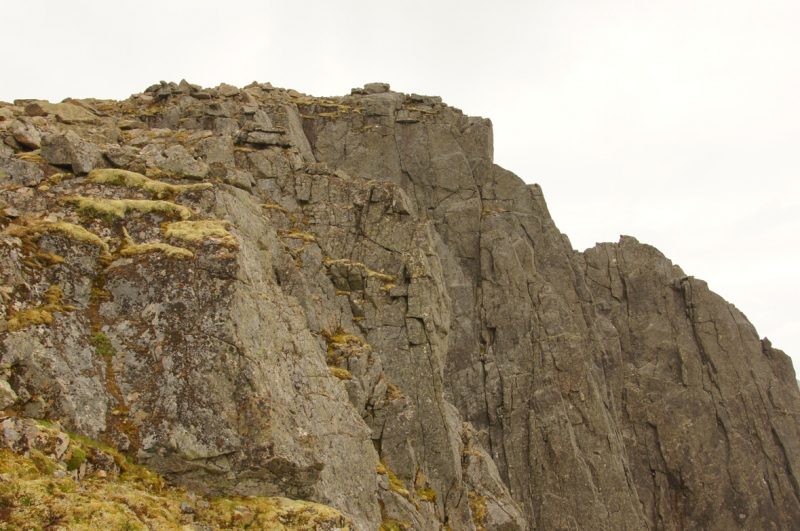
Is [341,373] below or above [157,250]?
below

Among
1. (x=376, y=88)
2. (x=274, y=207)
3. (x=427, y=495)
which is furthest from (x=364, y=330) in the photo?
(x=376, y=88)

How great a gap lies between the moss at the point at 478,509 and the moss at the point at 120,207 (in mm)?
27388

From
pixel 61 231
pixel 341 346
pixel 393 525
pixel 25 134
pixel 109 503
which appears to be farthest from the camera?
pixel 341 346

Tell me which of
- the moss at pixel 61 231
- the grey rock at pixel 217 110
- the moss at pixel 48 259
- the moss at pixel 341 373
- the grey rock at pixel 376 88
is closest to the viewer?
the moss at pixel 48 259

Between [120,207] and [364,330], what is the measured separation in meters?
18.1

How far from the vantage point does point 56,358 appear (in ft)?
60.4

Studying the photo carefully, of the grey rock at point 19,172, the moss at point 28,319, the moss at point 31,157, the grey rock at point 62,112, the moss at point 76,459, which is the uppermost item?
the grey rock at point 62,112

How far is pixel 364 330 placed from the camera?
38.0 meters

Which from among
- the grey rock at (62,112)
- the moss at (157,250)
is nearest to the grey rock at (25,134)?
the moss at (157,250)

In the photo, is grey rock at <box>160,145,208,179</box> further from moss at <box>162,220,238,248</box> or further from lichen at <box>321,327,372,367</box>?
lichen at <box>321,327,372,367</box>

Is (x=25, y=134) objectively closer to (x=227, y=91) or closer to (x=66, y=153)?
(x=66, y=153)

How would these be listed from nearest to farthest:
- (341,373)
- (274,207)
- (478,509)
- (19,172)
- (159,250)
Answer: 1. (159,250)
2. (19,172)
3. (341,373)
4. (478,509)
5. (274,207)

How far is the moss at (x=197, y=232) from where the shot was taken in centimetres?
2361

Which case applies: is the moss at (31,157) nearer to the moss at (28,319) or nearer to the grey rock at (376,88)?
the moss at (28,319)
